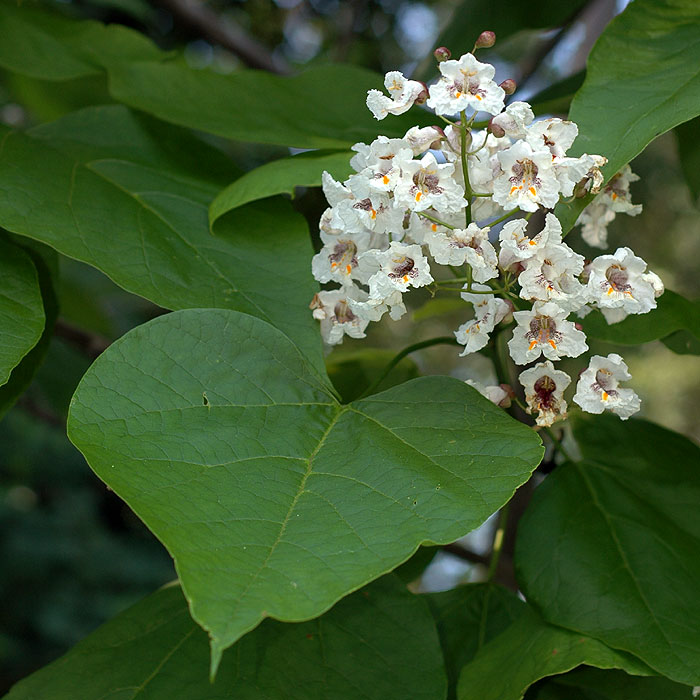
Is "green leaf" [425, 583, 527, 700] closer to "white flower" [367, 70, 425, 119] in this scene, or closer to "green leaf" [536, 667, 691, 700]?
"green leaf" [536, 667, 691, 700]

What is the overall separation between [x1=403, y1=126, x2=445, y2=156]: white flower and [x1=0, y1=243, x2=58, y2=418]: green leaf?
31 centimetres

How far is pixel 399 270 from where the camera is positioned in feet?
2.00

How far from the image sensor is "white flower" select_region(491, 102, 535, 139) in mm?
581

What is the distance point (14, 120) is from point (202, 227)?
2.07 metres

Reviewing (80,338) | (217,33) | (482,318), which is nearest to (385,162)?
(482,318)

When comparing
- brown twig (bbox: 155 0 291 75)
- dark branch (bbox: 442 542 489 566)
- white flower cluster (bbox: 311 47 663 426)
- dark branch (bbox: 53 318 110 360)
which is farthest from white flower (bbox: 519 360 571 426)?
brown twig (bbox: 155 0 291 75)

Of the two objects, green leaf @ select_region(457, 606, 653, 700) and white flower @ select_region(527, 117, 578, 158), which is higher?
white flower @ select_region(527, 117, 578, 158)

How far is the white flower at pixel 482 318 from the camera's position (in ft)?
2.03

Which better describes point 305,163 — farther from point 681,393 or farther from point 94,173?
point 681,393

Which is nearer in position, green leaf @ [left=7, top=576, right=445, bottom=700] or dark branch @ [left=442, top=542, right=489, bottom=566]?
green leaf @ [left=7, top=576, right=445, bottom=700]

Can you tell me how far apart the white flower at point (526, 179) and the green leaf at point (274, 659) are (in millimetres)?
338

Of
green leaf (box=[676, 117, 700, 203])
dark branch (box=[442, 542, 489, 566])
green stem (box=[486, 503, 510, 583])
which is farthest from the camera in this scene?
dark branch (box=[442, 542, 489, 566])

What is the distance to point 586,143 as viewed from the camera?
61 centimetres

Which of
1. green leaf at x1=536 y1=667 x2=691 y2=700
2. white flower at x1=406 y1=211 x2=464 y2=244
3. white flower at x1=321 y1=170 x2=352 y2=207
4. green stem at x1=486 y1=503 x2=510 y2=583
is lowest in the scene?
green leaf at x1=536 y1=667 x2=691 y2=700
